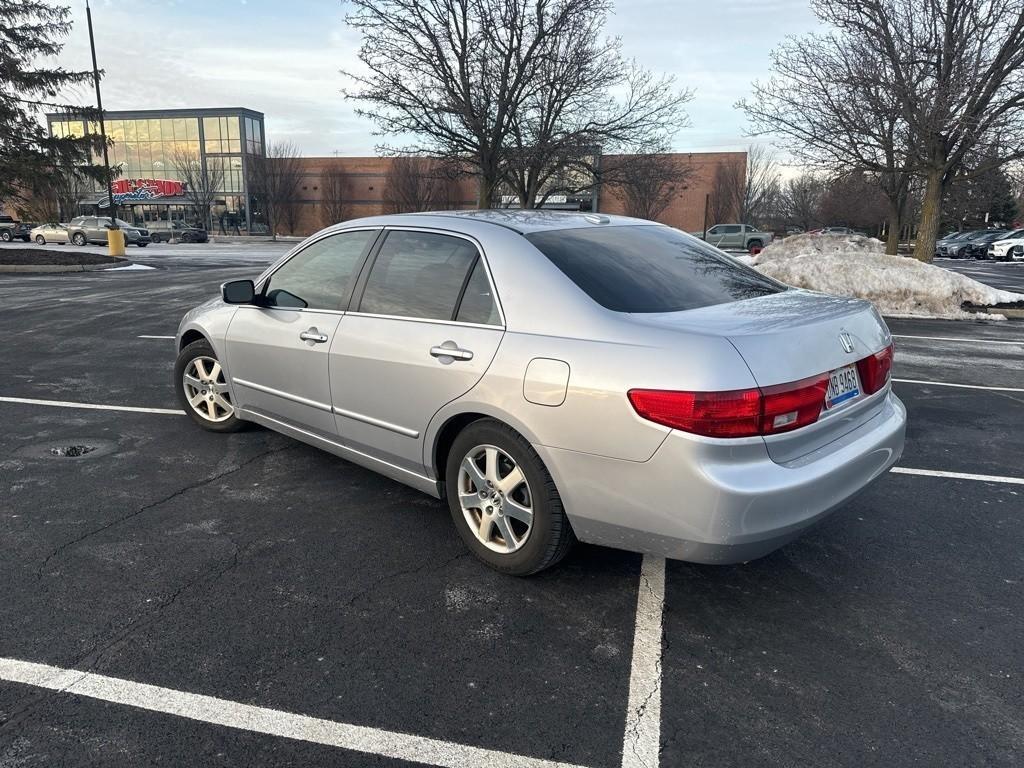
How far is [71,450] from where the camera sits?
4902 mm

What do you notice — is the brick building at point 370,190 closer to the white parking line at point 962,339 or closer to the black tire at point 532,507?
the white parking line at point 962,339

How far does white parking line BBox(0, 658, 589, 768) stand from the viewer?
2176mm

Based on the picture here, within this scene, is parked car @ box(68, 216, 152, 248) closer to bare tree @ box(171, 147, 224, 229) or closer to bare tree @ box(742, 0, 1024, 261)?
bare tree @ box(171, 147, 224, 229)

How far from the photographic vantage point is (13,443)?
16.5ft

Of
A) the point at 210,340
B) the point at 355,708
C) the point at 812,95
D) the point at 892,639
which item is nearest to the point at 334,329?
the point at 210,340

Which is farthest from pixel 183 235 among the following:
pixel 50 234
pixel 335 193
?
pixel 335 193

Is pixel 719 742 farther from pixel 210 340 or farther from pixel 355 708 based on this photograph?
pixel 210 340

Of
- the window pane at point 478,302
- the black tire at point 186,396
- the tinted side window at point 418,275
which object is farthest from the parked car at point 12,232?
the window pane at point 478,302

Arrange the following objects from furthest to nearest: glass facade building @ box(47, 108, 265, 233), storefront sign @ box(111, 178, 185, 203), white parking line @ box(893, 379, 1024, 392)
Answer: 1. storefront sign @ box(111, 178, 185, 203)
2. glass facade building @ box(47, 108, 265, 233)
3. white parking line @ box(893, 379, 1024, 392)

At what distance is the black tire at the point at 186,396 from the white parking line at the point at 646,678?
128 inches

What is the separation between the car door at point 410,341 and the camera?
3.22 metres

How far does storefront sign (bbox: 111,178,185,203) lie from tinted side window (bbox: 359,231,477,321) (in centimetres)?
6489

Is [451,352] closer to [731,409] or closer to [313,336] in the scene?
[313,336]

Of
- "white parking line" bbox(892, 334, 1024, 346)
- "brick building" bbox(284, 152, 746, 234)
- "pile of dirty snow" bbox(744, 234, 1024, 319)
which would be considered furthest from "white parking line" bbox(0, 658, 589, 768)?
"brick building" bbox(284, 152, 746, 234)
